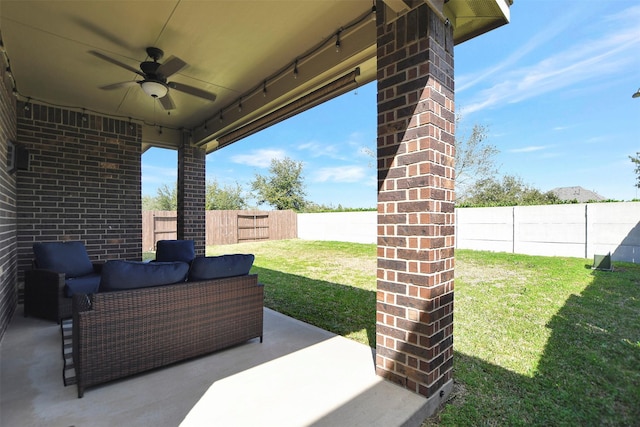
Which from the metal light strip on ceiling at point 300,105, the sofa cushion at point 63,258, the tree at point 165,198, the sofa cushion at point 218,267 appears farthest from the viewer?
the tree at point 165,198

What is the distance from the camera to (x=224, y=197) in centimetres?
2572

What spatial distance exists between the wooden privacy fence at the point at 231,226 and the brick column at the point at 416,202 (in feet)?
42.5

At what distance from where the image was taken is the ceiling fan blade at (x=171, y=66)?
9.52 ft

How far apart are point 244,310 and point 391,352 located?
4.52 ft

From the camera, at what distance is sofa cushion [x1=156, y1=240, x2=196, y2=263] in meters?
4.90

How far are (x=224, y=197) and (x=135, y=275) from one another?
24603 mm

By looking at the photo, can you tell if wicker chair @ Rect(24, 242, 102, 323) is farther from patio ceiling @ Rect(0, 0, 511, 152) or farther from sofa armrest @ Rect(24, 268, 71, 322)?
patio ceiling @ Rect(0, 0, 511, 152)

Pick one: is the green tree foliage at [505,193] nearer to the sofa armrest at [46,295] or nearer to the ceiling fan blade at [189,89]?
the ceiling fan blade at [189,89]

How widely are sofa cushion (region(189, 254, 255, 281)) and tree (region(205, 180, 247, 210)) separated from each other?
23186mm

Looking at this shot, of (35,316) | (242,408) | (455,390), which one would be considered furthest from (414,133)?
(35,316)

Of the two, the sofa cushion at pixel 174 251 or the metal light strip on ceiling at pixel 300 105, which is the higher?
the metal light strip on ceiling at pixel 300 105

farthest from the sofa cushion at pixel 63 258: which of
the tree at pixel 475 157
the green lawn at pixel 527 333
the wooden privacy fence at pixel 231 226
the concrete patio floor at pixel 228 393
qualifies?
the tree at pixel 475 157

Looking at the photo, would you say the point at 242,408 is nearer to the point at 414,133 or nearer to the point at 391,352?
the point at 391,352

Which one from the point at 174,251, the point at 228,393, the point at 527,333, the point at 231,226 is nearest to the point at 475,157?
the point at 231,226
